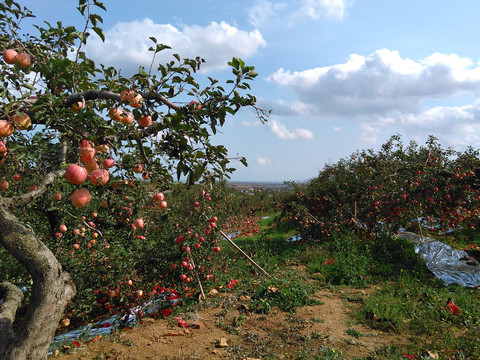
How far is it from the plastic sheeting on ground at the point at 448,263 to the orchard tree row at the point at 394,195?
0.93 m

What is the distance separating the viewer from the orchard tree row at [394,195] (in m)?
7.28

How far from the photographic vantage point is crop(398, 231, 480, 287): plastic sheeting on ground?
5.68 m

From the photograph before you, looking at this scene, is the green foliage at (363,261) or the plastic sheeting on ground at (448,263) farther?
the green foliage at (363,261)

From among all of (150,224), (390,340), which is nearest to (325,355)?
(390,340)

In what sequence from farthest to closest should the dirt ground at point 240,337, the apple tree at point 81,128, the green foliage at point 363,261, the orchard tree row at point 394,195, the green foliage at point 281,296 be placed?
1. the orchard tree row at point 394,195
2. the green foliage at point 363,261
3. the green foliage at point 281,296
4. the dirt ground at point 240,337
5. the apple tree at point 81,128

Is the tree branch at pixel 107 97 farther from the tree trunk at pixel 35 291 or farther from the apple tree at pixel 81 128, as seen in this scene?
the tree trunk at pixel 35 291

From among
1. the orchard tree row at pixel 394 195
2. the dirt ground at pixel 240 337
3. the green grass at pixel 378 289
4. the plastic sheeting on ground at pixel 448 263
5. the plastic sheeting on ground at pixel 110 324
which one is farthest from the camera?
the orchard tree row at pixel 394 195

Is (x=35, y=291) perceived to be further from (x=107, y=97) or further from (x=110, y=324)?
(x=110, y=324)

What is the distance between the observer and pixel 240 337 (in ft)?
11.8

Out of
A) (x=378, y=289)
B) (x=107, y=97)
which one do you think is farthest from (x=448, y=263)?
(x=107, y=97)

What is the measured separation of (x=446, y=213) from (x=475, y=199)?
2.39 feet

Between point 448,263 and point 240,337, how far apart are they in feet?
16.3

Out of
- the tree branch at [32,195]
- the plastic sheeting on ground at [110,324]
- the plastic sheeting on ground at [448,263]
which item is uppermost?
the tree branch at [32,195]

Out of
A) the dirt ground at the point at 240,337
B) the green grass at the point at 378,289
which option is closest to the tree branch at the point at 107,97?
the dirt ground at the point at 240,337
